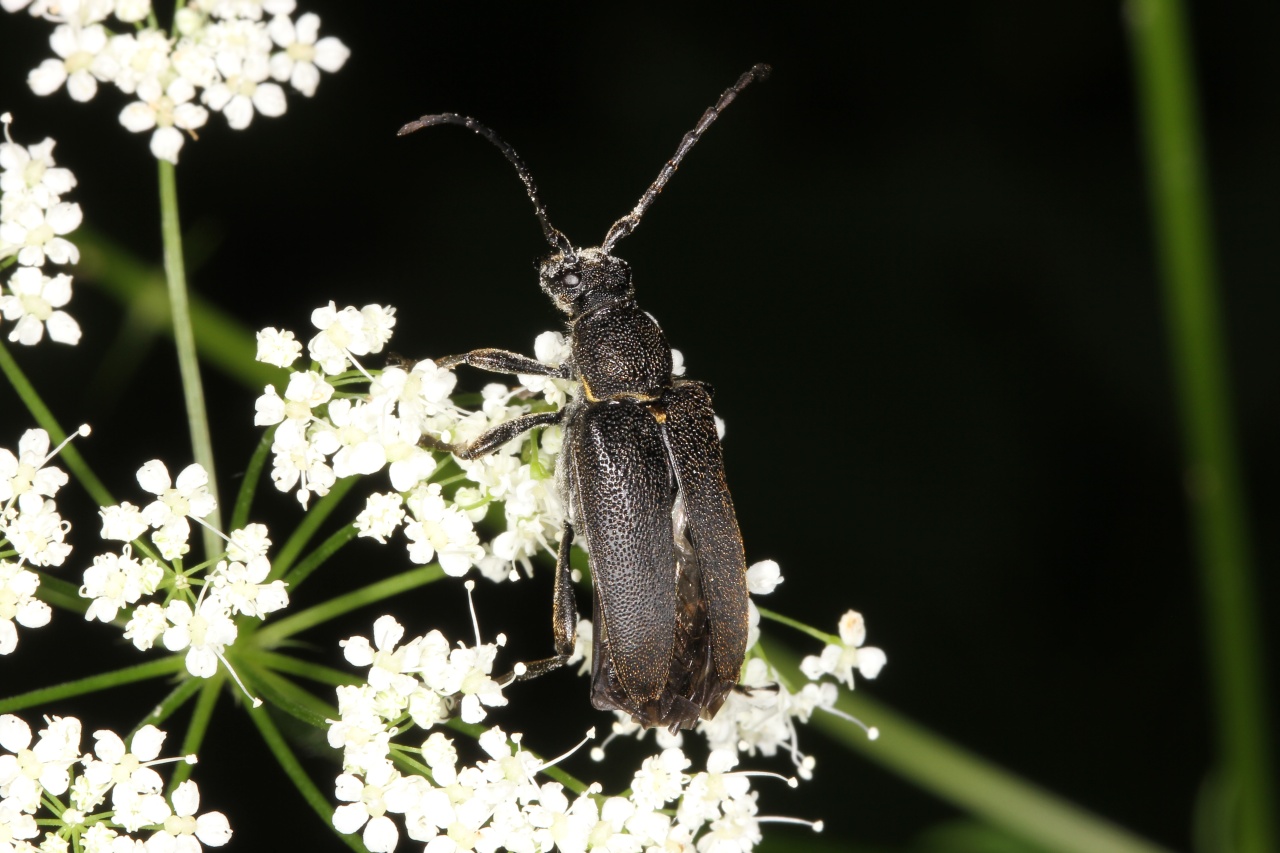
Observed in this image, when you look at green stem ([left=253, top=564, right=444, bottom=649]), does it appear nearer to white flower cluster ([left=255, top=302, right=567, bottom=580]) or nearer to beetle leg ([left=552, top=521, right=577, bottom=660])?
white flower cluster ([left=255, top=302, right=567, bottom=580])

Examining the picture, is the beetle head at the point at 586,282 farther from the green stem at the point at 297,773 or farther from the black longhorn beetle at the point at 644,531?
the green stem at the point at 297,773

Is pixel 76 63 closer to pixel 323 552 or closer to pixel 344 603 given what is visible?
pixel 323 552

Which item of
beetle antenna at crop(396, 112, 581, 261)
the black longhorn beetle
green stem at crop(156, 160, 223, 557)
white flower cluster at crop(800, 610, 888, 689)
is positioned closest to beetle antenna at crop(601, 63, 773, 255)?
beetle antenna at crop(396, 112, 581, 261)

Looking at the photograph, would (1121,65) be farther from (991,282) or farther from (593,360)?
(593,360)

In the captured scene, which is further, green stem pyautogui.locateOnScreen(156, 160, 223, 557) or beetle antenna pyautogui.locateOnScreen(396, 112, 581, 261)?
beetle antenna pyautogui.locateOnScreen(396, 112, 581, 261)

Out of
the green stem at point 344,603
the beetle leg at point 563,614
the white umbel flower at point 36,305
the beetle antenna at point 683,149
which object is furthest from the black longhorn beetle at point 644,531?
the white umbel flower at point 36,305

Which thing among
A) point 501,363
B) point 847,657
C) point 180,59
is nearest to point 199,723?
point 501,363

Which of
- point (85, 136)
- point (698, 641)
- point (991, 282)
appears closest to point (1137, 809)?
point (991, 282)
